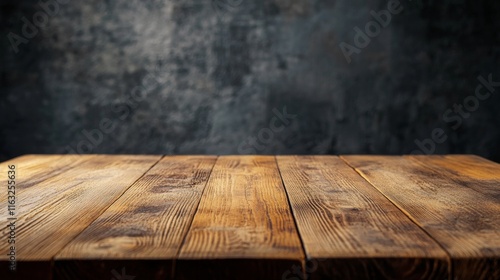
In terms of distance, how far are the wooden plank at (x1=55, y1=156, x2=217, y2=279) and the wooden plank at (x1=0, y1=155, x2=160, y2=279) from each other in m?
0.03

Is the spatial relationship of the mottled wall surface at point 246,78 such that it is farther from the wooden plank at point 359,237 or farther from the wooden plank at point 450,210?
the wooden plank at point 359,237

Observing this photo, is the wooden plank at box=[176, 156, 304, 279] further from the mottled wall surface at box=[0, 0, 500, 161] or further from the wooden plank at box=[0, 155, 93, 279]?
the mottled wall surface at box=[0, 0, 500, 161]

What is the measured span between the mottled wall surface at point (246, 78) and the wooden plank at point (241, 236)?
2.54 metres

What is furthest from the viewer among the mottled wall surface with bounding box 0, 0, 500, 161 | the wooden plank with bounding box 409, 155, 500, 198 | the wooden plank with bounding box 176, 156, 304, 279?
the mottled wall surface with bounding box 0, 0, 500, 161

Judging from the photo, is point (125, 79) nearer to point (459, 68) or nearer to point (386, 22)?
point (386, 22)

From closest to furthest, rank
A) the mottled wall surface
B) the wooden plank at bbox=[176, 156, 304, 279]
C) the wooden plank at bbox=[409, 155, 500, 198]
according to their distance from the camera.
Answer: the wooden plank at bbox=[176, 156, 304, 279] → the wooden plank at bbox=[409, 155, 500, 198] → the mottled wall surface

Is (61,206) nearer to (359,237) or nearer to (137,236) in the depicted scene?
(137,236)

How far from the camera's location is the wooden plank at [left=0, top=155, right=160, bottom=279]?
786 millimetres

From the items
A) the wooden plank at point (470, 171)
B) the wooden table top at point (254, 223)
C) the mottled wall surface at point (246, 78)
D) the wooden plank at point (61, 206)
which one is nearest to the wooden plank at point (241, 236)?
the wooden table top at point (254, 223)

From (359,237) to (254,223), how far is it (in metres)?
0.18

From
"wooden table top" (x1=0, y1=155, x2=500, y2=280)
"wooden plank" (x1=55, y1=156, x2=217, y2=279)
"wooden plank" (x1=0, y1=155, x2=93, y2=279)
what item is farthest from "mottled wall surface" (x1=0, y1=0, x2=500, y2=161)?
"wooden plank" (x1=55, y1=156, x2=217, y2=279)

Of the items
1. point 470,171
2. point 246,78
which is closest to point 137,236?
point 470,171

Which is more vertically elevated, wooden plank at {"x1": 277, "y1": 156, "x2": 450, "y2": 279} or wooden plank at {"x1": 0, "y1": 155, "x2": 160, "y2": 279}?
wooden plank at {"x1": 277, "y1": 156, "x2": 450, "y2": 279}

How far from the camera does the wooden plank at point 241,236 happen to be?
29.7 inches
